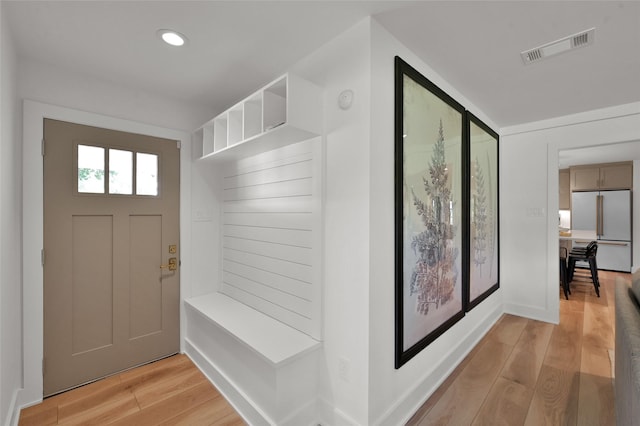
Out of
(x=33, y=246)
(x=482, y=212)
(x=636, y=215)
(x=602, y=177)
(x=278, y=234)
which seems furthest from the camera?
(x=602, y=177)

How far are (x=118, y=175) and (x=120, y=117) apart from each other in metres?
0.50

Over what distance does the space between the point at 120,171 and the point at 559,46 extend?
3458 mm

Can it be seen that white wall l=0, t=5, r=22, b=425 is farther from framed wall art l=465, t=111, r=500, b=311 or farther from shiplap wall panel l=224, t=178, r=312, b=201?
framed wall art l=465, t=111, r=500, b=311

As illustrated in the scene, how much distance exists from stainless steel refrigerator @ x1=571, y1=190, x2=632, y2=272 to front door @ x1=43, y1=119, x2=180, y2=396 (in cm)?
737

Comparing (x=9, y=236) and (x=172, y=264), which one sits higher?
(x=9, y=236)

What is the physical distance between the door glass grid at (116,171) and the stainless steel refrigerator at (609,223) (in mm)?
7503

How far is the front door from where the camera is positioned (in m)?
2.24

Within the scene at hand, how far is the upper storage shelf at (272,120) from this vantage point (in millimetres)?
1802

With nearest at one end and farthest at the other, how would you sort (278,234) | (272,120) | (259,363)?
(259,363), (272,120), (278,234)

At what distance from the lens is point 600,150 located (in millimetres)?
5293

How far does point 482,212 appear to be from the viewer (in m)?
3.21

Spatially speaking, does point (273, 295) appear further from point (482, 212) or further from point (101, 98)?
point (482, 212)

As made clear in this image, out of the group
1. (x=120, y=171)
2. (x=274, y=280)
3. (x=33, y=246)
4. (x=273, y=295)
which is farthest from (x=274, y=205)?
(x=33, y=246)

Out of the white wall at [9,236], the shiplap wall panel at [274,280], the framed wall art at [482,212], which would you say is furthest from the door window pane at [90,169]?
the framed wall art at [482,212]
